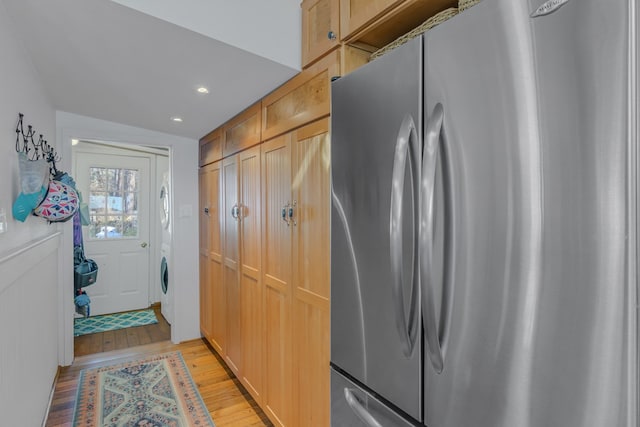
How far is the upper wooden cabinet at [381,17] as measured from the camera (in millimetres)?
1169

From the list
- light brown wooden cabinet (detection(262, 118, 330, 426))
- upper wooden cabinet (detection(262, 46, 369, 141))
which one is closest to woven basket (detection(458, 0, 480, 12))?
upper wooden cabinet (detection(262, 46, 369, 141))

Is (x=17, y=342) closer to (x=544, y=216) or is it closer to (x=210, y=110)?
(x=210, y=110)

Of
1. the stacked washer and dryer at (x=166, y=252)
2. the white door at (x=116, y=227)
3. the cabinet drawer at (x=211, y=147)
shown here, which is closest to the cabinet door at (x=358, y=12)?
the cabinet drawer at (x=211, y=147)

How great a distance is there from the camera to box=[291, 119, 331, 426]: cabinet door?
1532 millimetres

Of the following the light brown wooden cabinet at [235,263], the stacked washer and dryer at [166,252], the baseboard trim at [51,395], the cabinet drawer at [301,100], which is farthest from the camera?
the stacked washer and dryer at [166,252]

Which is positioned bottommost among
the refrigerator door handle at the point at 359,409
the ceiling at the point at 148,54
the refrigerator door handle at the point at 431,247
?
the refrigerator door handle at the point at 359,409

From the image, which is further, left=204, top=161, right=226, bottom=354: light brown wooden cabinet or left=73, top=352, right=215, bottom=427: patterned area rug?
left=204, top=161, right=226, bottom=354: light brown wooden cabinet

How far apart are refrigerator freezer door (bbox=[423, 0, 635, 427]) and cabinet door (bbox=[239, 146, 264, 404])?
1.53m

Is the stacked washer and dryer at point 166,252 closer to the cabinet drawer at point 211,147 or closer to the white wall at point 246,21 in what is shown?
the cabinet drawer at point 211,147

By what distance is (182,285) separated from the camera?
11.3ft

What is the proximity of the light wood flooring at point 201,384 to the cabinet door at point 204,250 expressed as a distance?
9.6 inches

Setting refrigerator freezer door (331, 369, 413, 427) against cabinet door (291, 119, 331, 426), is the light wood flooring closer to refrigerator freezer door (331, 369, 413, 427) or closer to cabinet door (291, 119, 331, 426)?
cabinet door (291, 119, 331, 426)

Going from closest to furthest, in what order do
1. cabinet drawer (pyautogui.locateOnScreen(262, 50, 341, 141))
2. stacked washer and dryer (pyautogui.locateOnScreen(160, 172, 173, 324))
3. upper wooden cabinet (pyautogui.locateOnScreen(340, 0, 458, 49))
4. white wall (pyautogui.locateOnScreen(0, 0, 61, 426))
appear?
1. upper wooden cabinet (pyautogui.locateOnScreen(340, 0, 458, 49))
2. white wall (pyautogui.locateOnScreen(0, 0, 61, 426))
3. cabinet drawer (pyautogui.locateOnScreen(262, 50, 341, 141))
4. stacked washer and dryer (pyautogui.locateOnScreen(160, 172, 173, 324))

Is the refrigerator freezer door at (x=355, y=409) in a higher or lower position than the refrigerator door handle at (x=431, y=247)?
lower
